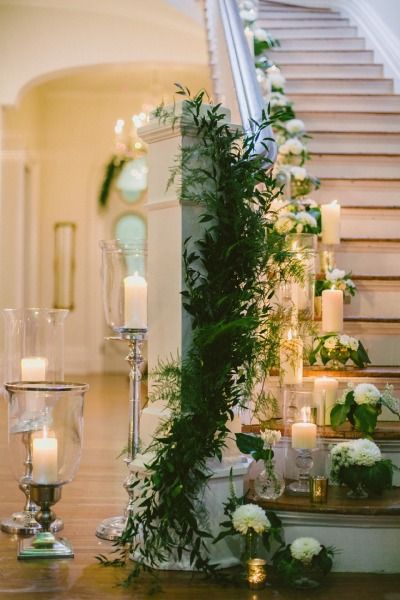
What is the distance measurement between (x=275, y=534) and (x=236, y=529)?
0.40 ft

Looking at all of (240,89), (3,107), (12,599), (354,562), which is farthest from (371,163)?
(3,107)

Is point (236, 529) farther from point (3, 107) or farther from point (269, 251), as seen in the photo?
point (3, 107)

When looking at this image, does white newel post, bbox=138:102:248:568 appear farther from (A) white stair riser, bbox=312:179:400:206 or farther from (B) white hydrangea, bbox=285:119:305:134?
(B) white hydrangea, bbox=285:119:305:134

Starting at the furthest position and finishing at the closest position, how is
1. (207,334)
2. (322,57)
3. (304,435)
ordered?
(322,57), (304,435), (207,334)

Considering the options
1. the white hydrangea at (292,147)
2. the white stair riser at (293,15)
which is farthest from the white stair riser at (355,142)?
the white stair riser at (293,15)

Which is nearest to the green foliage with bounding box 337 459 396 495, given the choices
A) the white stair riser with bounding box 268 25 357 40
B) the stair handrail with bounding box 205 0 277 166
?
the stair handrail with bounding box 205 0 277 166

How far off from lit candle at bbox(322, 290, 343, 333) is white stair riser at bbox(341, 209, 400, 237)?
1.16 meters

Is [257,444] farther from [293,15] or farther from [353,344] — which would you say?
[293,15]

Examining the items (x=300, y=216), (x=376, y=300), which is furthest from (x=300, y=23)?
(x=376, y=300)

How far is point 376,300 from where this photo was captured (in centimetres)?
476

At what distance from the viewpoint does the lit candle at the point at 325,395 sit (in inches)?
147

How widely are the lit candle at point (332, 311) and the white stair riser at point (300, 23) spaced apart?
4362mm

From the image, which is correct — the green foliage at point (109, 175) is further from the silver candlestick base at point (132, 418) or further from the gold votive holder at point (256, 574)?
the gold votive holder at point (256, 574)

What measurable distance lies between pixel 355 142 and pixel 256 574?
357 cm
